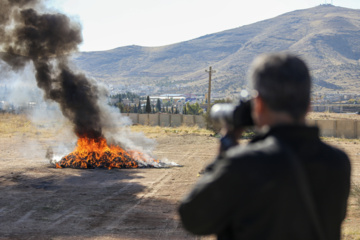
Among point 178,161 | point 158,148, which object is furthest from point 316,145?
point 158,148

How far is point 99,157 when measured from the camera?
1595cm

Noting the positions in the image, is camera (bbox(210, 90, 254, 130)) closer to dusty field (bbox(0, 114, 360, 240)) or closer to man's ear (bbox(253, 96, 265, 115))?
man's ear (bbox(253, 96, 265, 115))

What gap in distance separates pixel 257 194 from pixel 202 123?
1604 inches

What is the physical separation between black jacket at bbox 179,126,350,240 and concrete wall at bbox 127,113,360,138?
2955cm

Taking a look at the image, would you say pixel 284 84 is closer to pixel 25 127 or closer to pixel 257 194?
pixel 257 194

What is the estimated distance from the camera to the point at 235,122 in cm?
198

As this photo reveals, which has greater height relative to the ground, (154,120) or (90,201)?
(90,201)

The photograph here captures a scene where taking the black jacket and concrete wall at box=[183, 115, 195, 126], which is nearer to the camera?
the black jacket

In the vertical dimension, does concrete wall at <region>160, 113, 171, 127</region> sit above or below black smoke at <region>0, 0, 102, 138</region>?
below

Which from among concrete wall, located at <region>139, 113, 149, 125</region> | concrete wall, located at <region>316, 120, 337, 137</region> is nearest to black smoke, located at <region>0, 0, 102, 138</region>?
concrete wall, located at <region>316, 120, 337, 137</region>

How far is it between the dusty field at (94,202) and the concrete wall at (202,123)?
17.4 meters

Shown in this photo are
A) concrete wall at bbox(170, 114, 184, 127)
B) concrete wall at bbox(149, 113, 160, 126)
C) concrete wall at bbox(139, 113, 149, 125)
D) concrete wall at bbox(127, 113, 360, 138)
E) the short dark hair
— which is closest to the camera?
the short dark hair

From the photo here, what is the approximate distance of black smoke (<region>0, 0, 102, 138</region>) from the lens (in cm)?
1778

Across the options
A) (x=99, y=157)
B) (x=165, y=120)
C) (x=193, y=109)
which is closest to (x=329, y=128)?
(x=165, y=120)
